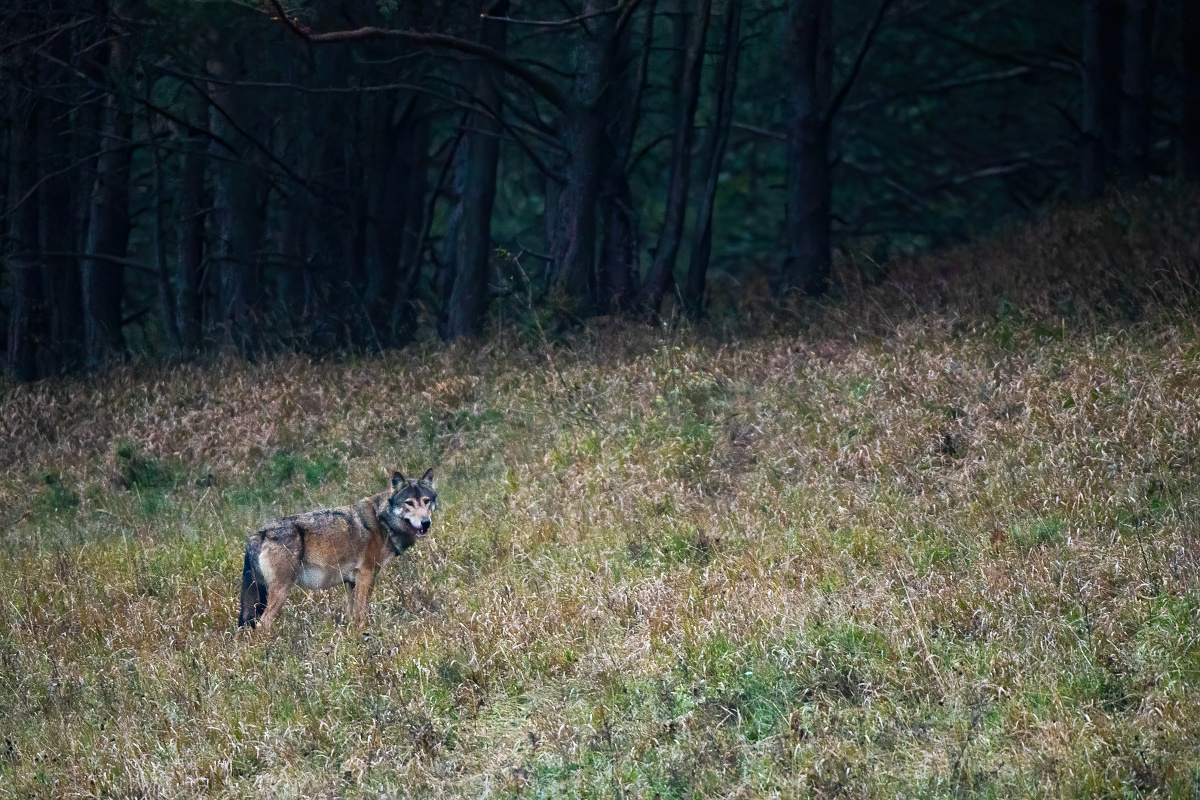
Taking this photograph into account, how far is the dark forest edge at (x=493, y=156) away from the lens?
15102mm

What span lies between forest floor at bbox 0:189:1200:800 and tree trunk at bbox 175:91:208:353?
649 cm

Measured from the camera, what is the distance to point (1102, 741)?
480cm

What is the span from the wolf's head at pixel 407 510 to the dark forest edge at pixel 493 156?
4.53 metres

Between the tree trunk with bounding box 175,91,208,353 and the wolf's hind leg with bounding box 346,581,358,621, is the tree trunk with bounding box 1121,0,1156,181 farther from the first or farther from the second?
the tree trunk with bounding box 175,91,208,353

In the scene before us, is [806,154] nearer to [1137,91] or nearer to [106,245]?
[1137,91]

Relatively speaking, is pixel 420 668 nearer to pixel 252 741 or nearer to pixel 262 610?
pixel 252 741

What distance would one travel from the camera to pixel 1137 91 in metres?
17.7

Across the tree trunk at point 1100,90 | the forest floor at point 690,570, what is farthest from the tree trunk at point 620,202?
the tree trunk at point 1100,90

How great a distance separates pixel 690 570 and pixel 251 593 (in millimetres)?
2641

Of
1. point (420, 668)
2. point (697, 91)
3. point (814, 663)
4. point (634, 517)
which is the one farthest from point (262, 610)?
point (697, 91)

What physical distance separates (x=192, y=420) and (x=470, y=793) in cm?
966

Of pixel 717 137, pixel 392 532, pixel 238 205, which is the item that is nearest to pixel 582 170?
pixel 717 137

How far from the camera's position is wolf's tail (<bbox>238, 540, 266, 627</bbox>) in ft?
24.7

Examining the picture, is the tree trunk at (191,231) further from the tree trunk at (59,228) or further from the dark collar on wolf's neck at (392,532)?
the dark collar on wolf's neck at (392,532)
